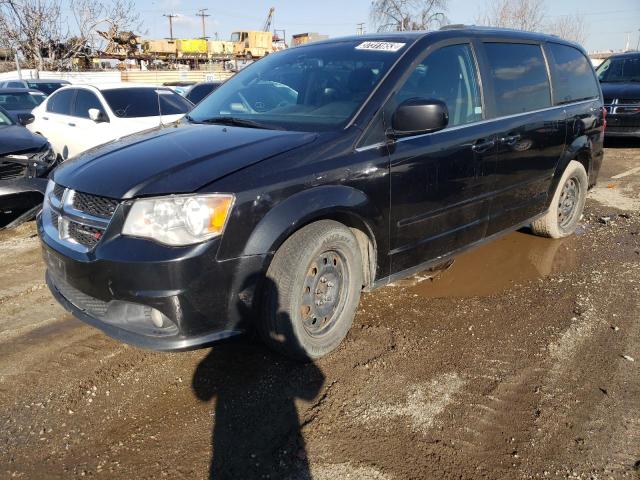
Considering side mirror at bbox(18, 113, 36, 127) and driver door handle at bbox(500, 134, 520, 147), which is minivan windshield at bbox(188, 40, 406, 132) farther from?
side mirror at bbox(18, 113, 36, 127)

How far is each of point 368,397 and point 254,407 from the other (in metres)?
0.60

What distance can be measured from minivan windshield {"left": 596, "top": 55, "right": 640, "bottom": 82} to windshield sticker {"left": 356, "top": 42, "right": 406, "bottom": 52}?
10351mm

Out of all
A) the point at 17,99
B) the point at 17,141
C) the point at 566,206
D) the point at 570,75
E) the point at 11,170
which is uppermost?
the point at 570,75

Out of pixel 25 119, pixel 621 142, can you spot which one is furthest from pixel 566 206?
pixel 621 142

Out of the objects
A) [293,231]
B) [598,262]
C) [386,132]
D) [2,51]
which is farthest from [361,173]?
[2,51]

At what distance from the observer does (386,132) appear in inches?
122

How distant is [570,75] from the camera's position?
4898 millimetres

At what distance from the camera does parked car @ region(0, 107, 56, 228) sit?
18.0 ft

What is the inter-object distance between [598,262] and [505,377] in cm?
239

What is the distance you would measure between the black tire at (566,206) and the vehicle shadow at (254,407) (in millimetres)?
3242

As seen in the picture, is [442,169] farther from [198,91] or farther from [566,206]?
[198,91]

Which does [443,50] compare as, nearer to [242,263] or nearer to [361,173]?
[361,173]

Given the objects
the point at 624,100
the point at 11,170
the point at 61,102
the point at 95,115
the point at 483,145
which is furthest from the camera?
the point at 624,100

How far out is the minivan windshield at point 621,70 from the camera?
37.7 ft
